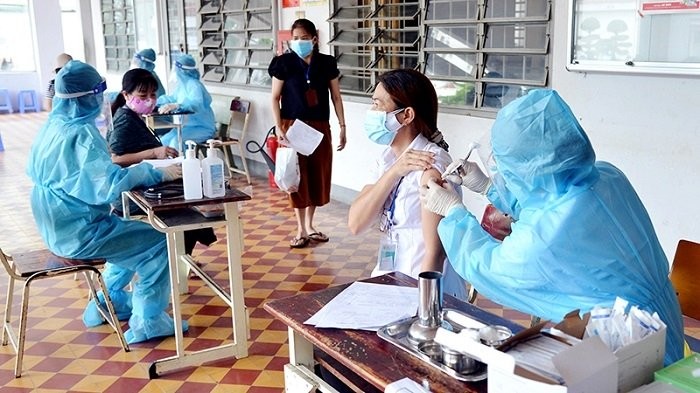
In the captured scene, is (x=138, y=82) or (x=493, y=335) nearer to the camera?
(x=493, y=335)

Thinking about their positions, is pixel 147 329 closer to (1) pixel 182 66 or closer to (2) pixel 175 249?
(2) pixel 175 249

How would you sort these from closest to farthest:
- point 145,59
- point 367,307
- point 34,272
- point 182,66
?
point 367,307 → point 34,272 → point 182,66 → point 145,59

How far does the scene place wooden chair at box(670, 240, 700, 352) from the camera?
188 centimetres

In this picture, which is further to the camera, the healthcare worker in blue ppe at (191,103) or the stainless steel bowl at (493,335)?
the healthcare worker in blue ppe at (191,103)

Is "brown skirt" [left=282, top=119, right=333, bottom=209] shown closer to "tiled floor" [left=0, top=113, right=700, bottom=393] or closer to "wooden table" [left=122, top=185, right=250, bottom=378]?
"tiled floor" [left=0, top=113, right=700, bottom=393]

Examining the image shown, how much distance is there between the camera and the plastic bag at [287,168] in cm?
428

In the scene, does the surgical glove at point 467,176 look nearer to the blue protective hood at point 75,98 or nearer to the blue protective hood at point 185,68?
the blue protective hood at point 75,98

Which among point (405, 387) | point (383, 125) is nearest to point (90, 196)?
point (383, 125)

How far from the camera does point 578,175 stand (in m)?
1.41

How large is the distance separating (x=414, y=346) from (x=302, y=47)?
3.23 m

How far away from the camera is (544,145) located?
1.39 meters

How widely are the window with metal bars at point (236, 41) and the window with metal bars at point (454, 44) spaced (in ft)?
3.94

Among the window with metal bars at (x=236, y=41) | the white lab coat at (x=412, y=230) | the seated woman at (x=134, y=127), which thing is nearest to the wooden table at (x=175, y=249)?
the seated woman at (x=134, y=127)

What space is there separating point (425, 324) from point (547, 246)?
30 centimetres
